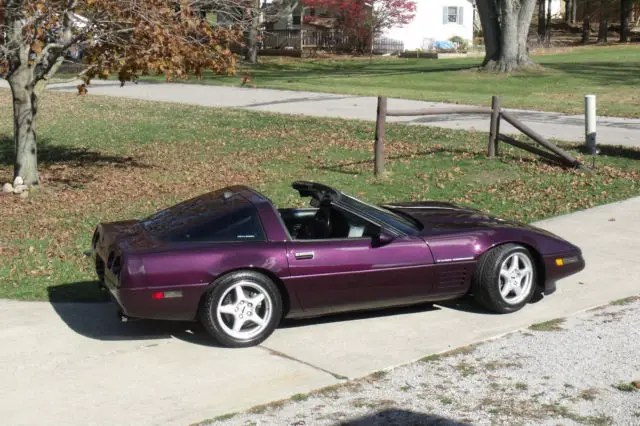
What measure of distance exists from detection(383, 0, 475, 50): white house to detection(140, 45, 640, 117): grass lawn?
19.7ft

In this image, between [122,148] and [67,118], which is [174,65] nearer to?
[122,148]

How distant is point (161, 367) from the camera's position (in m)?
6.41

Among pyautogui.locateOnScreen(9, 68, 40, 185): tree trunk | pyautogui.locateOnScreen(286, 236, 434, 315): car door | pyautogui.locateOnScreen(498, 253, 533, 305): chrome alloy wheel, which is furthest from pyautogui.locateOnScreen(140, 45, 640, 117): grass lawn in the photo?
pyautogui.locateOnScreen(286, 236, 434, 315): car door

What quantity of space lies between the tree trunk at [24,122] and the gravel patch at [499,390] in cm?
919

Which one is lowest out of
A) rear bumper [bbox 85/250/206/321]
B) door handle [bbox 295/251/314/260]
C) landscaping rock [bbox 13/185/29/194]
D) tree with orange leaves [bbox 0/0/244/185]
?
landscaping rock [bbox 13/185/29/194]

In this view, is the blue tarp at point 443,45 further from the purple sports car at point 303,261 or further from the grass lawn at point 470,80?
the purple sports car at point 303,261

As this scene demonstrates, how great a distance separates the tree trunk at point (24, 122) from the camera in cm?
1355

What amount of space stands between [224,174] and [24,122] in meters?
3.29

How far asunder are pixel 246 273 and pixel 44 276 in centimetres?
320

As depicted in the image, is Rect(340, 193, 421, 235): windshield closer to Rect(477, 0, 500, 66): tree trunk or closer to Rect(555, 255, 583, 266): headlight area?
Rect(555, 255, 583, 266): headlight area

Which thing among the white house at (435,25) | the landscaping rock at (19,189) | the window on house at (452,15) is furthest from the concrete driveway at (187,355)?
the window on house at (452,15)

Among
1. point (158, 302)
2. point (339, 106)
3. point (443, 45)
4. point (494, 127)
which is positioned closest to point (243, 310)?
point (158, 302)

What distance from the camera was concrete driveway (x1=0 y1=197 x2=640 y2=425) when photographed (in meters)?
5.77

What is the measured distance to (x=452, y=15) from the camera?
181ft
